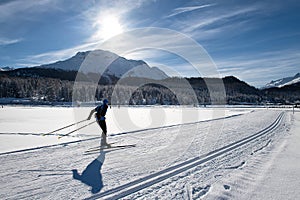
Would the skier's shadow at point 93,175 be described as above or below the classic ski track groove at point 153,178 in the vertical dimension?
above

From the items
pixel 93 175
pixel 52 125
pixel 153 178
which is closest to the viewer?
pixel 153 178

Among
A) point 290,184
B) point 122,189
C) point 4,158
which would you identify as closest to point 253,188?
point 290,184

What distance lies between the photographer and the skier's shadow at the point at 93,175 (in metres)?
4.60

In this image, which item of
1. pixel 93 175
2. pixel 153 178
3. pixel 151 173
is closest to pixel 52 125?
pixel 93 175

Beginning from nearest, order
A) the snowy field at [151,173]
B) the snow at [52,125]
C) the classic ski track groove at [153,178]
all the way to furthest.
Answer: the classic ski track groove at [153,178] < the snowy field at [151,173] < the snow at [52,125]

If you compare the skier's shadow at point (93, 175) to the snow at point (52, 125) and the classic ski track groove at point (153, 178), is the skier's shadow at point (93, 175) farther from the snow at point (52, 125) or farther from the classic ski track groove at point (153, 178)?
the snow at point (52, 125)

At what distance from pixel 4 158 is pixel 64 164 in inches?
81.9

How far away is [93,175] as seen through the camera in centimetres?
525

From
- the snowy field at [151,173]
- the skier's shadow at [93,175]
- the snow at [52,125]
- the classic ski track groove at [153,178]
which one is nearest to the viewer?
the classic ski track groove at [153,178]

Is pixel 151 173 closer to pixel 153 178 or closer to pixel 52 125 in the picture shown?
pixel 153 178

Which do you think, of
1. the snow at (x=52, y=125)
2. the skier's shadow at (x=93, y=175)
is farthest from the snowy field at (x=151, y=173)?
the snow at (x=52, y=125)

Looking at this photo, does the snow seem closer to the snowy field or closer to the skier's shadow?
the snowy field

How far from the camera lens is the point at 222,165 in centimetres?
616

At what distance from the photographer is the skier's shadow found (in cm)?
460
